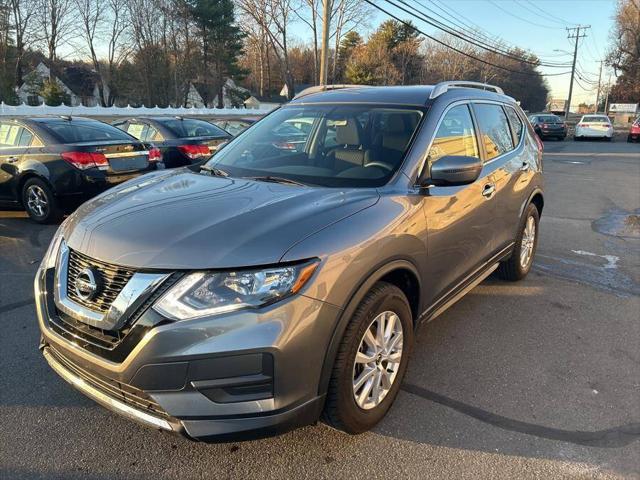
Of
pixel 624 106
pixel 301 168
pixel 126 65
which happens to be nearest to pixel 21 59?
pixel 126 65

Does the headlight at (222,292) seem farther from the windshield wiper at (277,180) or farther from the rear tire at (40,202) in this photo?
the rear tire at (40,202)

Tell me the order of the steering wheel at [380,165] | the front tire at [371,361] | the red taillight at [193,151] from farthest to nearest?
1. the red taillight at [193,151]
2. the steering wheel at [380,165]
3. the front tire at [371,361]

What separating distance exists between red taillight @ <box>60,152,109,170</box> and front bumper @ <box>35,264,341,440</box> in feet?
18.1

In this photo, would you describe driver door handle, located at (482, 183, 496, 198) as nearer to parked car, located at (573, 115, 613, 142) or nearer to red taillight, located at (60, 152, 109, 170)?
red taillight, located at (60, 152, 109, 170)

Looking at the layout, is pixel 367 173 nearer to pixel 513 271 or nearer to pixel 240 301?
pixel 240 301

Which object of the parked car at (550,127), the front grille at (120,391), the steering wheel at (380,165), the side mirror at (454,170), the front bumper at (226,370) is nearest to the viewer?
the front bumper at (226,370)

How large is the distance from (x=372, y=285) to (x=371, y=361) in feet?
1.39

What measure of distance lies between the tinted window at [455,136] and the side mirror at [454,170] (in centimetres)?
24

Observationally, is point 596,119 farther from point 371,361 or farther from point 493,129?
point 371,361

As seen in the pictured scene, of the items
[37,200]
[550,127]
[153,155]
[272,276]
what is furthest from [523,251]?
[550,127]

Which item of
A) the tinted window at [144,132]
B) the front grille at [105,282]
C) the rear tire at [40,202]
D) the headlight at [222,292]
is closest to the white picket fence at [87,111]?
the tinted window at [144,132]

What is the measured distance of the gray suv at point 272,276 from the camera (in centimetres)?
207

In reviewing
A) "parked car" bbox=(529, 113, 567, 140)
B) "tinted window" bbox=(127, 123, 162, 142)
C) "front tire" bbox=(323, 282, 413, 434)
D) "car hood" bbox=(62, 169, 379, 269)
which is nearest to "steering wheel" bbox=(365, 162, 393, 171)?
"car hood" bbox=(62, 169, 379, 269)

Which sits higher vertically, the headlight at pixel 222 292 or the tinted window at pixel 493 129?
→ the tinted window at pixel 493 129
